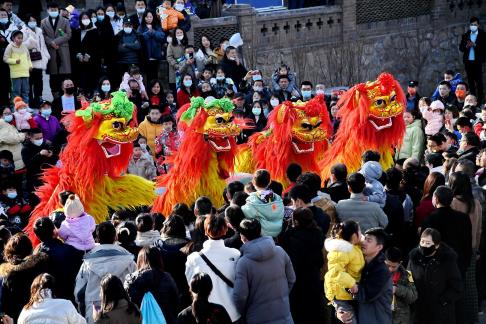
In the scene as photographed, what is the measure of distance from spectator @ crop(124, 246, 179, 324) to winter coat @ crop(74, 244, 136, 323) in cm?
41

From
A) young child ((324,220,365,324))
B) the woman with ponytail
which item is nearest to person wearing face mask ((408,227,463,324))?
young child ((324,220,365,324))

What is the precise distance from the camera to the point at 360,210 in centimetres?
1070

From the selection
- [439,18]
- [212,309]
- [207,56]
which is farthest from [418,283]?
[439,18]

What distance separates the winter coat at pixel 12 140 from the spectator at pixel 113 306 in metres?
7.46

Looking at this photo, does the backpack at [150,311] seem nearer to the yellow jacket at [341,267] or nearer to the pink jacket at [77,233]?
the yellow jacket at [341,267]

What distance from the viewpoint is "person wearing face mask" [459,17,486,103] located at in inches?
859

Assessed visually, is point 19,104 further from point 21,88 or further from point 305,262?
point 305,262

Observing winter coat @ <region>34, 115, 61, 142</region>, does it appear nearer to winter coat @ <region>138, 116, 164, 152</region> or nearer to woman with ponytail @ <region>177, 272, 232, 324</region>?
winter coat @ <region>138, 116, 164, 152</region>

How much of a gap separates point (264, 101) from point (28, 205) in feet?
14.7

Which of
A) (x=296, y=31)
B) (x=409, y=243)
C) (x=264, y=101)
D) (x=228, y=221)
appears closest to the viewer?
(x=228, y=221)

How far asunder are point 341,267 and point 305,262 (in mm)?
598

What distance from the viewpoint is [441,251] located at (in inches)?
398

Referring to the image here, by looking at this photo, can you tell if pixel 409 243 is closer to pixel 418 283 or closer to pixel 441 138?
pixel 418 283

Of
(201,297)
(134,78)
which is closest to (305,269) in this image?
(201,297)
